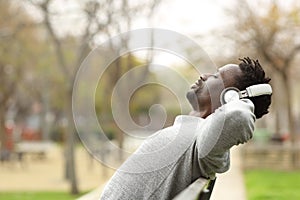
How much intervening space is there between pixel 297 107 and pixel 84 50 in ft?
235

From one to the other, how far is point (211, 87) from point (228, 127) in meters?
0.49

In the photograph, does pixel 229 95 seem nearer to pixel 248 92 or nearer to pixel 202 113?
pixel 248 92

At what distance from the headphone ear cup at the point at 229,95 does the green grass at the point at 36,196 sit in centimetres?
1182

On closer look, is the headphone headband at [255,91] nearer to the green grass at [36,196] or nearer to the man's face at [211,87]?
the man's face at [211,87]

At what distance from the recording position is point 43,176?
69.8 feet

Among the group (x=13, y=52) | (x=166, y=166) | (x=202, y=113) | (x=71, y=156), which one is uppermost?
(x=13, y=52)

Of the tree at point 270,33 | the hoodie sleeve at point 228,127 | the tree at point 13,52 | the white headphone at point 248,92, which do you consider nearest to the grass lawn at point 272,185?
the tree at point 270,33

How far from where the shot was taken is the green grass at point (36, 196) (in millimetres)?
14331

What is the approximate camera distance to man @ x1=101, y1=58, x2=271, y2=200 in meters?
2.54

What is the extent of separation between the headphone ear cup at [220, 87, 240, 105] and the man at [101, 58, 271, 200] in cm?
5

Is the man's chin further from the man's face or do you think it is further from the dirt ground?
the dirt ground

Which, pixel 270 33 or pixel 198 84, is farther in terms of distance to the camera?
pixel 270 33

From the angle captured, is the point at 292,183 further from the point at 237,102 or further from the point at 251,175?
the point at 237,102

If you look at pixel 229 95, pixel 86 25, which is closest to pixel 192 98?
pixel 229 95
